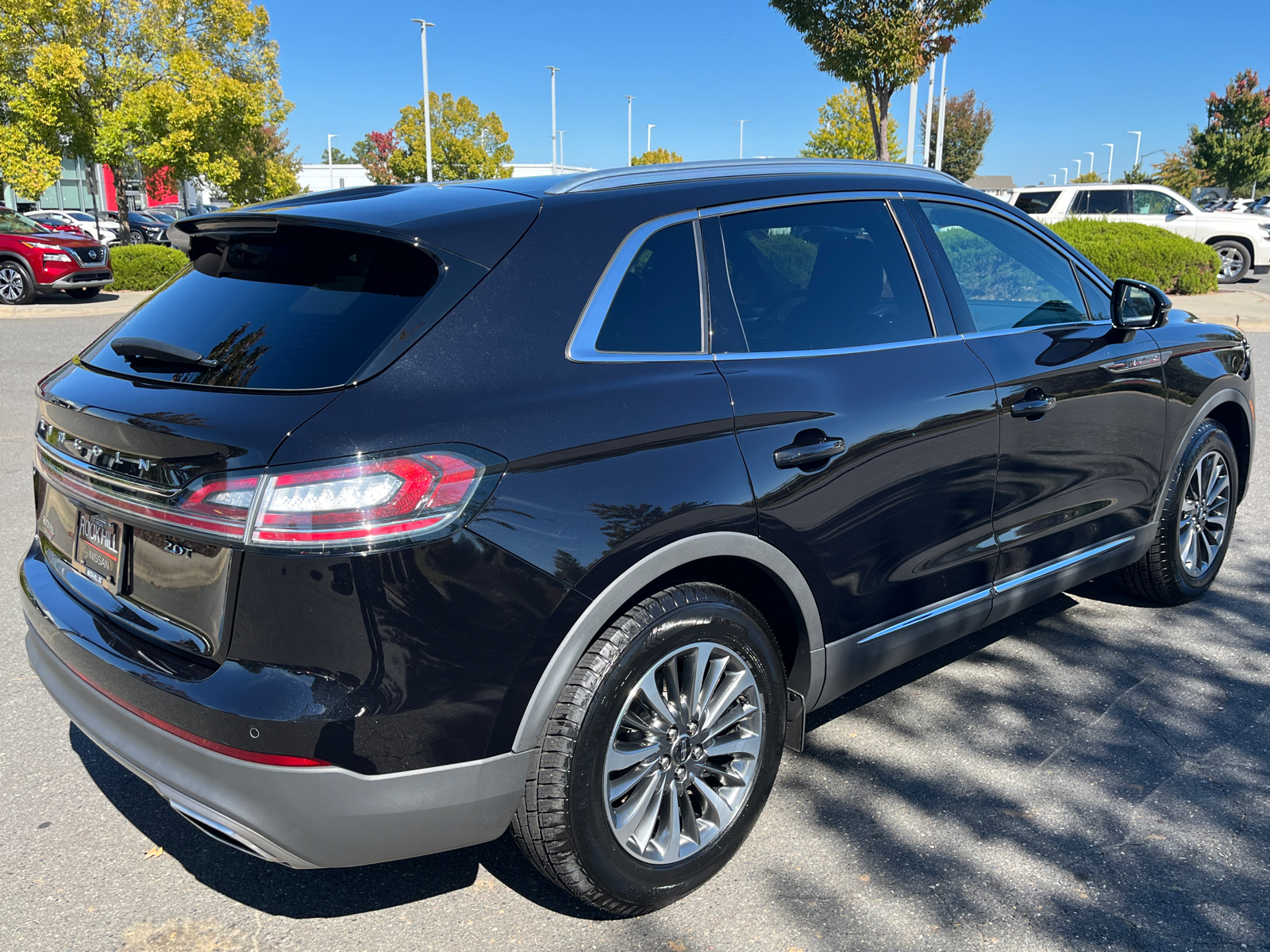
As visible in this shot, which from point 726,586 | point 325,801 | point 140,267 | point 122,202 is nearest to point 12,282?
point 140,267

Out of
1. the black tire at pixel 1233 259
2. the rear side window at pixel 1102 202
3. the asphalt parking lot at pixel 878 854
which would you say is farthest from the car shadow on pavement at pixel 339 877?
the black tire at pixel 1233 259

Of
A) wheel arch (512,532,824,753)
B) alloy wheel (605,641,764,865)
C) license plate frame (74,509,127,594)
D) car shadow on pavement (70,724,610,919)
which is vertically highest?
license plate frame (74,509,127,594)

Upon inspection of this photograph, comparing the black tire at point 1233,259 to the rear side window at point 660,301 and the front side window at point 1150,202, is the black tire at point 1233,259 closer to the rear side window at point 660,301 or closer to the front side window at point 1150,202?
the front side window at point 1150,202

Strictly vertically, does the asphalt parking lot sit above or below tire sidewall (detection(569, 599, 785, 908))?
below

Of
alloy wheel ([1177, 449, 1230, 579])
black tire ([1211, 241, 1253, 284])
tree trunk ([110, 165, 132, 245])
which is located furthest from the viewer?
tree trunk ([110, 165, 132, 245])

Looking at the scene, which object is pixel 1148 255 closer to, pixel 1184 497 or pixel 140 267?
pixel 1184 497

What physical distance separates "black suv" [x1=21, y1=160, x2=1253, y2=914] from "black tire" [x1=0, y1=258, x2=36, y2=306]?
1735 cm

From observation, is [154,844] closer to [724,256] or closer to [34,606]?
[34,606]

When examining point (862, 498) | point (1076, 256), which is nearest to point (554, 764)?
point (862, 498)

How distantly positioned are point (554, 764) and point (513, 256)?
1174 mm

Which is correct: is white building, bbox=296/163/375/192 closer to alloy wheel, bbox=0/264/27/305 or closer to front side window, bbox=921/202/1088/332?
alloy wheel, bbox=0/264/27/305

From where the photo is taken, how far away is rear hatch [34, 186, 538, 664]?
2125mm

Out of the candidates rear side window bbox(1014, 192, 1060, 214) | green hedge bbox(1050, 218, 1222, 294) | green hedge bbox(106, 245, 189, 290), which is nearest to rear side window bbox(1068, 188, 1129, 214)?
rear side window bbox(1014, 192, 1060, 214)

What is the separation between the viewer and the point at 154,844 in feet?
9.50
